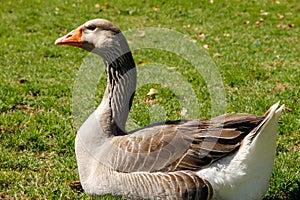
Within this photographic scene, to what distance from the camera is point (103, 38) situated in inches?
147

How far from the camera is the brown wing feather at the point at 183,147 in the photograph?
10.8 feet

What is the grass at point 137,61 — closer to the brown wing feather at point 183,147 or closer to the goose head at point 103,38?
the brown wing feather at point 183,147

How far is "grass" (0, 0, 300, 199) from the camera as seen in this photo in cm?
418

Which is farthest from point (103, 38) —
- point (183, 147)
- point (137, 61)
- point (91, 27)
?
point (137, 61)

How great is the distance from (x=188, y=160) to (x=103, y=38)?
125 centimetres

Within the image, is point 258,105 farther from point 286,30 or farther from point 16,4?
point 16,4

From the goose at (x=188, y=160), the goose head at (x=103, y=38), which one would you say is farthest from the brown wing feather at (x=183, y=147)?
the goose head at (x=103, y=38)

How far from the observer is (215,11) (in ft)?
37.3

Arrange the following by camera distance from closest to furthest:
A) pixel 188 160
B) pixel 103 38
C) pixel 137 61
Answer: pixel 188 160
pixel 103 38
pixel 137 61

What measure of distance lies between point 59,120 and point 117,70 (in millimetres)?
1636

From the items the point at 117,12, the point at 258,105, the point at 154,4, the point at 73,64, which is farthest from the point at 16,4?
the point at 258,105

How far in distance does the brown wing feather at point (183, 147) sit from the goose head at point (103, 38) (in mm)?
791

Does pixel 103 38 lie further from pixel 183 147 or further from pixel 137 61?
pixel 137 61

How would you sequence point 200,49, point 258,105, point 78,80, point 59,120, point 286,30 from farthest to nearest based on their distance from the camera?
1. point 286,30
2. point 200,49
3. point 78,80
4. point 258,105
5. point 59,120
